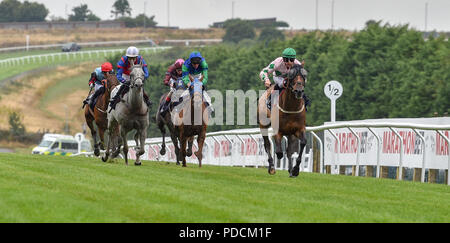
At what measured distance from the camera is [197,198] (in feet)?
34.3

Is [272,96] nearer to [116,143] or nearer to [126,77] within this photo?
[126,77]

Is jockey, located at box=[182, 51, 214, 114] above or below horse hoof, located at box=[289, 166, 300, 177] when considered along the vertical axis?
above

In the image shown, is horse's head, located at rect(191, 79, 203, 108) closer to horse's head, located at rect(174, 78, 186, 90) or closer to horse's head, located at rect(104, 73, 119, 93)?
horse's head, located at rect(174, 78, 186, 90)

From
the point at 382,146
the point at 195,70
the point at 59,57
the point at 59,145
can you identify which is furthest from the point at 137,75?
the point at 59,57

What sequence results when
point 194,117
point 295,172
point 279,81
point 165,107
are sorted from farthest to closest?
1. point 165,107
2. point 194,117
3. point 279,81
4. point 295,172

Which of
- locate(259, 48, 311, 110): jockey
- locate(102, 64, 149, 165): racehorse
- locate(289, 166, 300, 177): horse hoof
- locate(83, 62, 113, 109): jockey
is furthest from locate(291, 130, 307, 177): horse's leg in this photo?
locate(83, 62, 113, 109): jockey

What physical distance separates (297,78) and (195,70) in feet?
11.6

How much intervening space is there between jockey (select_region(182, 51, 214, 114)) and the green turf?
319 cm

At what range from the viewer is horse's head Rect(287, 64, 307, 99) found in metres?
14.8

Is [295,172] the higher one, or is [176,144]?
[295,172]

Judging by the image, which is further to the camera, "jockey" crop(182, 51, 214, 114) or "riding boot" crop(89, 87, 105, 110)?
"riding boot" crop(89, 87, 105, 110)

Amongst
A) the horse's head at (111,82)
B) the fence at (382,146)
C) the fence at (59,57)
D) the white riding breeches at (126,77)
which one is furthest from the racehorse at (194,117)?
the fence at (59,57)

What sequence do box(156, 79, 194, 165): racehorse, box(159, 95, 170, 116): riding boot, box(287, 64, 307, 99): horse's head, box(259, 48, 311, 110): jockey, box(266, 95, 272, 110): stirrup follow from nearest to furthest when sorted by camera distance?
box(287, 64, 307, 99): horse's head, box(259, 48, 311, 110): jockey, box(266, 95, 272, 110): stirrup, box(156, 79, 194, 165): racehorse, box(159, 95, 170, 116): riding boot

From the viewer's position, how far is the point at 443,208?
10.9 meters
